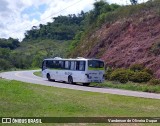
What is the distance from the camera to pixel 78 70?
35844 mm

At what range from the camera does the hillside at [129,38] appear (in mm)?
39953

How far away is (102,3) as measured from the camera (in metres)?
62.3

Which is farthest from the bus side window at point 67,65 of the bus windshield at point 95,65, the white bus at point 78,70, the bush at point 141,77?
the bush at point 141,77

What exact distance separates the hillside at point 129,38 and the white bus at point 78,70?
5647 millimetres

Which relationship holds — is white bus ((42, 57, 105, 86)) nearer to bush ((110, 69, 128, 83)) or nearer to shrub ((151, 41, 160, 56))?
bush ((110, 69, 128, 83))

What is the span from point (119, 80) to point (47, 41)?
95.5m

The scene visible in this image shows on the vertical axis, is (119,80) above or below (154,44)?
below

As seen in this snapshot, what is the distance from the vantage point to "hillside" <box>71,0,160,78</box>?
40.0 metres

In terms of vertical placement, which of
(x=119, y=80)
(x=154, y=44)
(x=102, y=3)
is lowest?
(x=119, y=80)

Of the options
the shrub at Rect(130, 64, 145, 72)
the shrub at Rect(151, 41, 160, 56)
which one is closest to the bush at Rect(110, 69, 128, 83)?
the shrub at Rect(130, 64, 145, 72)

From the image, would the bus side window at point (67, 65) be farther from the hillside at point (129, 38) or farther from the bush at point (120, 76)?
the hillside at point (129, 38)

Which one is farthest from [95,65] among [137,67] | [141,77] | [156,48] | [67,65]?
[156,48]

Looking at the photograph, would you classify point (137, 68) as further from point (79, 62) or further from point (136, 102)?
point (136, 102)

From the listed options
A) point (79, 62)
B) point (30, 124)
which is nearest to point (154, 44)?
point (79, 62)
